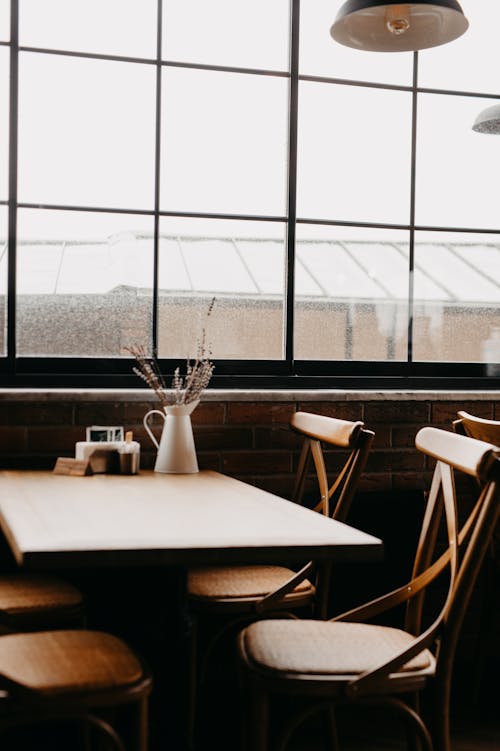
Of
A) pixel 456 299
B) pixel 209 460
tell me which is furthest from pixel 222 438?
pixel 456 299

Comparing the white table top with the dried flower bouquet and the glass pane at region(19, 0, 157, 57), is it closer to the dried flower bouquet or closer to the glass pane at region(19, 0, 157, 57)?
the dried flower bouquet

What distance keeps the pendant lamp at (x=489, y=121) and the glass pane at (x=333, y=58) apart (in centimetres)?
40

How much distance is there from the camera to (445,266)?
11.5 feet

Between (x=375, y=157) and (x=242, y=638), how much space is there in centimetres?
206

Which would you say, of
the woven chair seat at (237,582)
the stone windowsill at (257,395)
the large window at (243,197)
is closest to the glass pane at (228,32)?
the large window at (243,197)

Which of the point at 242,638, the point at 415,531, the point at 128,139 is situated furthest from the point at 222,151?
the point at 242,638

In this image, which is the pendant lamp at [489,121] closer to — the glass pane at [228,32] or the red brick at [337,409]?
the glass pane at [228,32]

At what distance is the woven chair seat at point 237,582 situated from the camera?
2.43m

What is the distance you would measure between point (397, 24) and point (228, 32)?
3.57 ft

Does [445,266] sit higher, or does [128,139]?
[128,139]

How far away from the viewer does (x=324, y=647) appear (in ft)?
6.23

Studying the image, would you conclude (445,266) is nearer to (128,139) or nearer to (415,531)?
(415,531)

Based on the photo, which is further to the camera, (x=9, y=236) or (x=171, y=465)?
(x=9, y=236)

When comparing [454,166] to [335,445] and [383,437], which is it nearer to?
[383,437]
